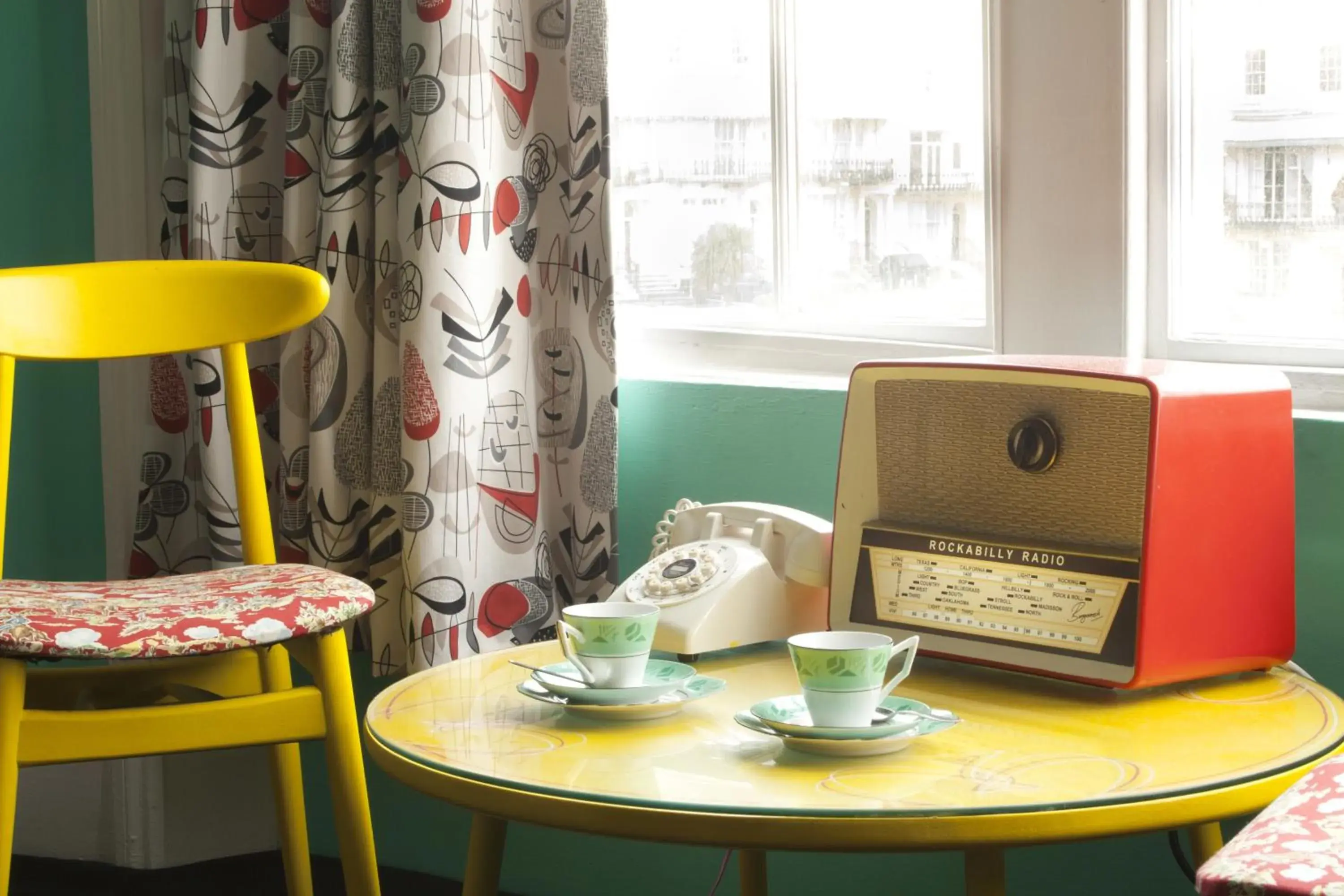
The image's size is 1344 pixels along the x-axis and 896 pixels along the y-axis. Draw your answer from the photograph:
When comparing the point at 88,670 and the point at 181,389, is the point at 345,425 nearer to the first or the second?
the point at 181,389

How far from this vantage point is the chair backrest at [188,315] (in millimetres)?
1665

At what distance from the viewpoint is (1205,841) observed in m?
1.16

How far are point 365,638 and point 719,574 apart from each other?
77 cm

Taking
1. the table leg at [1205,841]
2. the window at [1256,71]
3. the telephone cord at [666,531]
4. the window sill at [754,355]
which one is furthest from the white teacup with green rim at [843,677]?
the window at [1256,71]

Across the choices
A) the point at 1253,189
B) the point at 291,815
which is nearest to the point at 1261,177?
the point at 1253,189

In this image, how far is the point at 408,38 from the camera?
1.72m

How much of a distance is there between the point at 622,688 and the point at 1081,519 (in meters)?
0.37

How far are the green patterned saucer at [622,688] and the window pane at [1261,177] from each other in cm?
70

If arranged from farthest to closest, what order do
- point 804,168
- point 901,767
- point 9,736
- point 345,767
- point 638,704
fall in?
point 804,168, point 345,767, point 9,736, point 638,704, point 901,767

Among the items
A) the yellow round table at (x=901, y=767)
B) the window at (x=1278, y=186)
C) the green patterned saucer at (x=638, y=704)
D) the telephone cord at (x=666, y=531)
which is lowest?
the yellow round table at (x=901, y=767)

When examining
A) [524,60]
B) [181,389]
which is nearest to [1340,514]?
[524,60]

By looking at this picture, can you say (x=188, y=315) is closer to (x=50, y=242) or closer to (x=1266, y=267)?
(x=50, y=242)

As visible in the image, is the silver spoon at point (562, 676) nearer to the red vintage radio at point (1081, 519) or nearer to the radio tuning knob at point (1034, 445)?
the red vintage radio at point (1081, 519)

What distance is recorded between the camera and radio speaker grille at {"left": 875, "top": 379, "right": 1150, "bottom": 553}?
1.08 metres
